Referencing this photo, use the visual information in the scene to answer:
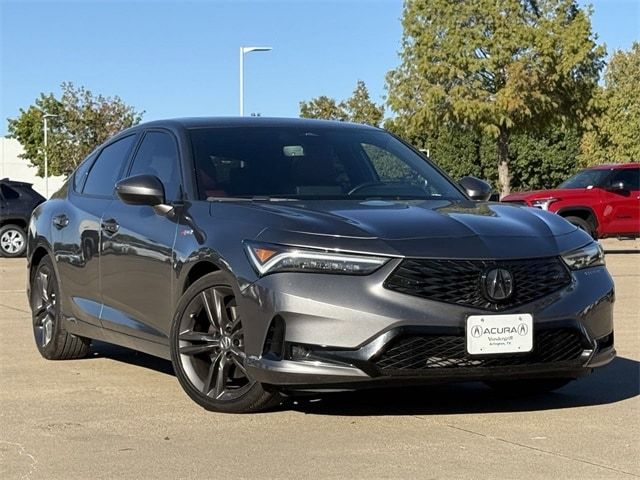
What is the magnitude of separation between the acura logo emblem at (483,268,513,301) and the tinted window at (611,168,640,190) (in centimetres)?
1922

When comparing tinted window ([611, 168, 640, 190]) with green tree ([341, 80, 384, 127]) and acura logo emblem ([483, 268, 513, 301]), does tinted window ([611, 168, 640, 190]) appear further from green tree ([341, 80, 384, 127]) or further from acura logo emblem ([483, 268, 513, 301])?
green tree ([341, 80, 384, 127])

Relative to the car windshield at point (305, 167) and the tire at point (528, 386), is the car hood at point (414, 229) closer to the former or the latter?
the car windshield at point (305, 167)

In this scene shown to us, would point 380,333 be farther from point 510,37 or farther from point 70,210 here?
point 510,37

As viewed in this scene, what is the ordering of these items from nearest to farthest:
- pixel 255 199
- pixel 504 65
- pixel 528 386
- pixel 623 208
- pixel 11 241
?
pixel 255 199
pixel 528 386
pixel 623 208
pixel 11 241
pixel 504 65

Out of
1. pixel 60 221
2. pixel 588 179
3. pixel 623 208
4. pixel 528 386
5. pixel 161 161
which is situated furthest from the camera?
pixel 588 179

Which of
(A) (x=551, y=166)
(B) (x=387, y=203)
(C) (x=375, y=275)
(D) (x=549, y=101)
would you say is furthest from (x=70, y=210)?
(A) (x=551, y=166)

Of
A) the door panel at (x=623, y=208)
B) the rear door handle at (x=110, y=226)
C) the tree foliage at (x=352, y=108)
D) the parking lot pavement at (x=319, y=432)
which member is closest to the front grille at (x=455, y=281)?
the parking lot pavement at (x=319, y=432)

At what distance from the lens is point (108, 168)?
27.9 feet

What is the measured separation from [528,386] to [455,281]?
1.35 metres

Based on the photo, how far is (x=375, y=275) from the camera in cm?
595

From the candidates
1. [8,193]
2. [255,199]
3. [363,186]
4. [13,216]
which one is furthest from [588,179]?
[255,199]

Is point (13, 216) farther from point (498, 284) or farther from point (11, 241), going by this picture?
point (498, 284)

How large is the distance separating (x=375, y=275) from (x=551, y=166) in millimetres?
81398

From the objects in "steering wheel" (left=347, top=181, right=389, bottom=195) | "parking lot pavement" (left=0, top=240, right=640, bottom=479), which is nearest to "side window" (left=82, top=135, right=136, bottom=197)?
"parking lot pavement" (left=0, top=240, right=640, bottom=479)
